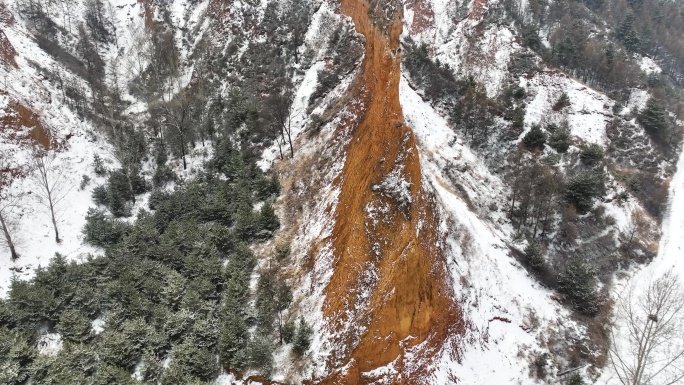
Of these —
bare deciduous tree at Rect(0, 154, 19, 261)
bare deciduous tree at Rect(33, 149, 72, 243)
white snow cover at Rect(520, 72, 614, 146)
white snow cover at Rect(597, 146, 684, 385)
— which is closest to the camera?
bare deciduous tree at Rect(0, 154, 19, 261)

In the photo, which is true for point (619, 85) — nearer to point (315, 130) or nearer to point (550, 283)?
point (550, 283)

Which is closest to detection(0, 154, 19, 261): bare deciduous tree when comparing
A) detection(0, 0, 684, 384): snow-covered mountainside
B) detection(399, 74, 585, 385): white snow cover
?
detection(0, 0, 684, 384): snow-covered mountainside

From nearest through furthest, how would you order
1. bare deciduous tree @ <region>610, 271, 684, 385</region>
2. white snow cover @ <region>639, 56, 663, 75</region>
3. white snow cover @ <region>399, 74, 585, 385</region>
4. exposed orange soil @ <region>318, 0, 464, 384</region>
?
exposed orange soil @ <region>318, 0, 464, 384</region> < bare deciduous tree @ <region>610, 271, 684, 385</region> < white snow cover @ <region>399, 74, 585, 385</region> < white snow cover @ <region>639, 56, 663, 75</region>

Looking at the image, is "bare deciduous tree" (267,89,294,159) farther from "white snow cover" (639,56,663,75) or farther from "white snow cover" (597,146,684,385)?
"white snow cover" (639,56,663,75)

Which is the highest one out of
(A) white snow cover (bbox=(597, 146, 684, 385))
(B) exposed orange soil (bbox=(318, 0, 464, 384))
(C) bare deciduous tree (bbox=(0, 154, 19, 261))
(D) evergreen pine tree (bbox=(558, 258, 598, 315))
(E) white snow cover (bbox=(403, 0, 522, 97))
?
(C) bare deciduous tree (bbox=(0, 154, 19, 261))

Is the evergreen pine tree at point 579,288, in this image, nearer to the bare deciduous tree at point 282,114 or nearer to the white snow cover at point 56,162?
the bare deciduous tree at point 282,114

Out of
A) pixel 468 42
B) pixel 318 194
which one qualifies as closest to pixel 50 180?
pixel 318 194
